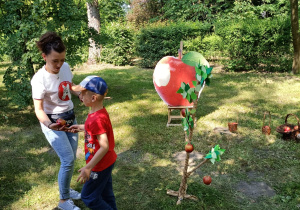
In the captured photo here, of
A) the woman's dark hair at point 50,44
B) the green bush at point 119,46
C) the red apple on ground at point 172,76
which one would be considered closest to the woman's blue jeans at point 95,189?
the woman's dark hair at point 50,44

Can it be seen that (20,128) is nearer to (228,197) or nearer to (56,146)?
(56,146)

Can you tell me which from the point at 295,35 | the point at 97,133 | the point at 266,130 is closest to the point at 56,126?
the point at 97,133

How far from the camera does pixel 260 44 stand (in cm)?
1088

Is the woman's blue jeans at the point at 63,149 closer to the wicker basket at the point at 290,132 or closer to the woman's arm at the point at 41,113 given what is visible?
the woman's arm at the point at 41,113

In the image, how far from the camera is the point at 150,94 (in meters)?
8.55

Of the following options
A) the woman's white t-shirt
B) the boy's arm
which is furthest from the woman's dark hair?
the boy's arm

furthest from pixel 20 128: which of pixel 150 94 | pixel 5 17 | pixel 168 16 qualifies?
pixel 168 16

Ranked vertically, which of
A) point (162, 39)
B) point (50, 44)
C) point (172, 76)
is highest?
point (50, 44)

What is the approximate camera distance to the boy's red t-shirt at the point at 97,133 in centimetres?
232

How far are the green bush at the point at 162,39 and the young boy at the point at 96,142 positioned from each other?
10941 mm

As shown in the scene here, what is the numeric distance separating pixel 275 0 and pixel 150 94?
1478 cm

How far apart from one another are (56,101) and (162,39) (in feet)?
35.7

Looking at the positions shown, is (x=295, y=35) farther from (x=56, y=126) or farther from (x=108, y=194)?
(x=56, y=126)

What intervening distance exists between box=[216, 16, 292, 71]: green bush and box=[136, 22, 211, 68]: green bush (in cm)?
217
